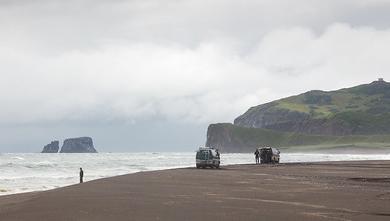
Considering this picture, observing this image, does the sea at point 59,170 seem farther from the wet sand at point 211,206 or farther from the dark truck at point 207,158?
the wet sand at point 211,206

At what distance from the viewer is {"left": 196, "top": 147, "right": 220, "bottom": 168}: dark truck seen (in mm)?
59125

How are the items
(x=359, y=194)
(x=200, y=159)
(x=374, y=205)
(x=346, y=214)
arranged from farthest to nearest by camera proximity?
(x=200, y=159) < (x=359, y=194) < (x=374, y=205) < (x=346, y=214)

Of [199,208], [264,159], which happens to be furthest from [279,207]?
[264,159]

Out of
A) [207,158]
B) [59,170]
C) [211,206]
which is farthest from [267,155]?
[211,206]

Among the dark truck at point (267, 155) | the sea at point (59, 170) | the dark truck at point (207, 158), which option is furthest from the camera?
the dark truck at point (267, 155)

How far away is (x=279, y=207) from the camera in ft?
61.4

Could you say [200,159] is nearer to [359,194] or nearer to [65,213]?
[359,194]

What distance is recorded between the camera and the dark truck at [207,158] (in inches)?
2328

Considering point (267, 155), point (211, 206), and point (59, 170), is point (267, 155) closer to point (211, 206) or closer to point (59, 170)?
point (59, 170)

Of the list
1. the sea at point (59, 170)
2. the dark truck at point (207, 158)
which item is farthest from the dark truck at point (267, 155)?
the dark truck at point (207, 158)

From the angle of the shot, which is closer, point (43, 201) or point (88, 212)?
point (88, 212)

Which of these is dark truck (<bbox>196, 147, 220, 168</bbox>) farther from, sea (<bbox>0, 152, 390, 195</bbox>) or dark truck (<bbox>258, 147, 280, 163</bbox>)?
dark truck (<bbox>258, 147, 280, 163</bbox>)

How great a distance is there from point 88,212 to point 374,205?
957 centimetres

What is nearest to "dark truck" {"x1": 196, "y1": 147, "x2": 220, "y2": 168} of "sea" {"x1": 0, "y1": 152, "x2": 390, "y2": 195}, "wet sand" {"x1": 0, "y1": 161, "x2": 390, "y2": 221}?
"sea" {"x1": 0, "y1": 152, "x2": 390, "y2": 195}
